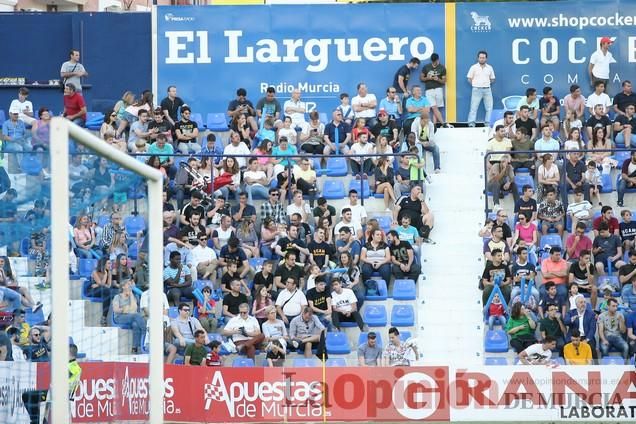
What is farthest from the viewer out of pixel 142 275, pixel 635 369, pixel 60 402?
pixel 635 369

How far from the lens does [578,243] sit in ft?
70.4

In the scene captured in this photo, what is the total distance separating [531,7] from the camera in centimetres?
2623

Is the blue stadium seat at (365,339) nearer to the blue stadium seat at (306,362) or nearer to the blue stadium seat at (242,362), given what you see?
the blue stadium seat at (306,362)

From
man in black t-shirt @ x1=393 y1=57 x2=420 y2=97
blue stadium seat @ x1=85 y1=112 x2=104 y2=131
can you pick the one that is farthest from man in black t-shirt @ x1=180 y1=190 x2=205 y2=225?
man in black t-shirt @ x1=393 y1=57 x2=420 y2=97

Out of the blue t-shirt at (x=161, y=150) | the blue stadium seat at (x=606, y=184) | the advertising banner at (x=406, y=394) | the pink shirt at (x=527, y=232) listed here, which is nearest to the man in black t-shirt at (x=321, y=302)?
the advertising banner at (x=406, y=394)

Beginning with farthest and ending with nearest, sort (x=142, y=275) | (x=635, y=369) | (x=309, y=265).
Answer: (x=309, y=265), (x=635, y=369), (x=142, y=275)

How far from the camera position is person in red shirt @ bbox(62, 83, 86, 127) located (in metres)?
25.3

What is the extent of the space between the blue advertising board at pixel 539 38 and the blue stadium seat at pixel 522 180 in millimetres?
3228

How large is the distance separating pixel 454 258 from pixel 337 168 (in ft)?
8.91

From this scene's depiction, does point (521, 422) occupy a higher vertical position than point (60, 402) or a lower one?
lower

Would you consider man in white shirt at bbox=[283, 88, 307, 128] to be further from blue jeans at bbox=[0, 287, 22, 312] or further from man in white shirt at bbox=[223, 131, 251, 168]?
blue jeans at bbox=[0, 287, 22, 312]

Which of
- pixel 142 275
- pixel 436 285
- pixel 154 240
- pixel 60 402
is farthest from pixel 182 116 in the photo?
pixel 60 402

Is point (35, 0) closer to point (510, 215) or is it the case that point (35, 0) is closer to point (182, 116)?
point (182, 116)

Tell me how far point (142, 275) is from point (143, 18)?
14757mm
